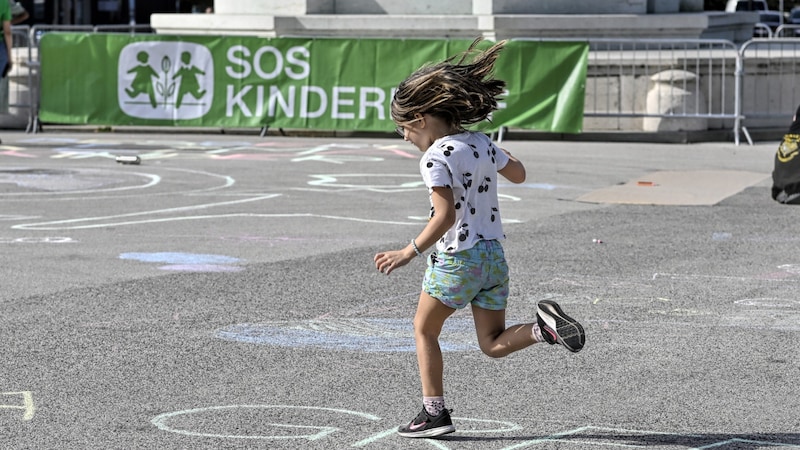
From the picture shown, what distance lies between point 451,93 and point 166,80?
15.8m

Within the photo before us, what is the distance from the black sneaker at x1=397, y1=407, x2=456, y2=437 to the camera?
5316 millimetres

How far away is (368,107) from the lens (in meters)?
20.0

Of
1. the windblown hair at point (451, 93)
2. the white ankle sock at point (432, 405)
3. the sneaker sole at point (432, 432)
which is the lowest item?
the sneaker sole at point (432, 432)

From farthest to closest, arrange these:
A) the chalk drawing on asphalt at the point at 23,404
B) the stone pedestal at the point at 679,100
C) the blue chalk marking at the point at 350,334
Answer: the stone pedestal at the point at 679,100 → the blue chalk marking at the point at 350,334 → the chalk drawing on asphalt at the point at 23,404

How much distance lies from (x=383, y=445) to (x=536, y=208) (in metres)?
7.79

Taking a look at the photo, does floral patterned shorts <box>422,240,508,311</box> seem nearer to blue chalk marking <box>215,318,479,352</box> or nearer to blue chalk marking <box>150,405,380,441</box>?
blue chalk marking <box>150,405,380,441</box>

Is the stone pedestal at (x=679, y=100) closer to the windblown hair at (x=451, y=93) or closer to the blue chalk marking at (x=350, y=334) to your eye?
the blue chalk marking at (x=350, y=334)

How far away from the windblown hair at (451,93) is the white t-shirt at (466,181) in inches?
4.1

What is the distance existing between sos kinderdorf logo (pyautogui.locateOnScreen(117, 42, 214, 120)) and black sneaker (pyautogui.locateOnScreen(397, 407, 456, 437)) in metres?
15.5

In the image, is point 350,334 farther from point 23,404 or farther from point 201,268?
point 201,268

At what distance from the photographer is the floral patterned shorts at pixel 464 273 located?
5.33 metres

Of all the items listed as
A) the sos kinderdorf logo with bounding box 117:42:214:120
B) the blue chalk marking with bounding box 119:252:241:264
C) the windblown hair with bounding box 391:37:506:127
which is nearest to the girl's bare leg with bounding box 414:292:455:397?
the windblown hair with bounding box 391:37:506:127

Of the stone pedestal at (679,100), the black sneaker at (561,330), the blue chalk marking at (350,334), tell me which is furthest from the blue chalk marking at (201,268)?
the stone pedestal at (679,100)

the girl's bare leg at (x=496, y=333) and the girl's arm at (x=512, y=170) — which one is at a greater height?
the girl's arm at (x=512, y=170)
